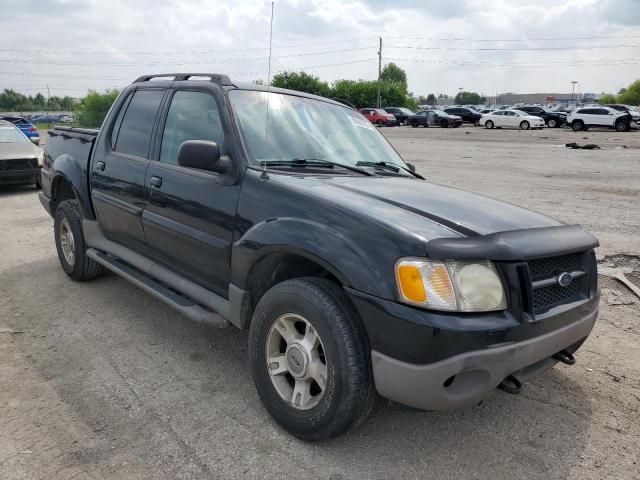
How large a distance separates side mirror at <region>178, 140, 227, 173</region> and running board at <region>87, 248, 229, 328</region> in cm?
92

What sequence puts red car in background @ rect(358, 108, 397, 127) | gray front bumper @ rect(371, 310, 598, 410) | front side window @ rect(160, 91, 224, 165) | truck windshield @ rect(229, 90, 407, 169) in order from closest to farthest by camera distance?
gray front bumper @ rect(371, 310, 598, 410), truck windshield @ rect(229, 90, 407, 169), front side window @ rect(160, 91, 224, 165), red car in background @ rect(358, 108, 397, 127)

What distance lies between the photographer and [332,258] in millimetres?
2543

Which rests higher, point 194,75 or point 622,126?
point 622,126

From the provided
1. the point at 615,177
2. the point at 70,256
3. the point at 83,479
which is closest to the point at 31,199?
the point at 70,256

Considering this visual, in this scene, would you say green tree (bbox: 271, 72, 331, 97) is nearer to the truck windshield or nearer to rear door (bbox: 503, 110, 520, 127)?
rear door (bbox: 503, 110, 520, 127)

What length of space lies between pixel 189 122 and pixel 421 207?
74.0 inches

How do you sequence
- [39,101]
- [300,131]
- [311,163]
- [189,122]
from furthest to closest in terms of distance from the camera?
[39,101]
[189,122]
[300,131]
[311,163]

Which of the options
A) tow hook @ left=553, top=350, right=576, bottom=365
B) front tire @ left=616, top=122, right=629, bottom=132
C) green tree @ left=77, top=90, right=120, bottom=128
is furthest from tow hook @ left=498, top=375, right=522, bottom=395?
green tree @ left=77, top=90, right=120, bottom=128

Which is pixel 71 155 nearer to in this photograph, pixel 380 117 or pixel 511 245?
pixel 511 245

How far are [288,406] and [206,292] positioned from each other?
1.00m

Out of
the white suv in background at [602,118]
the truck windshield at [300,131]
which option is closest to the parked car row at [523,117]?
the white suv in background at [602,118]

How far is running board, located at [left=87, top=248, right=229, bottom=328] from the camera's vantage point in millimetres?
3336

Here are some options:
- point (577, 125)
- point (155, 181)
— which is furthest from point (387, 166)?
point (577, 125)

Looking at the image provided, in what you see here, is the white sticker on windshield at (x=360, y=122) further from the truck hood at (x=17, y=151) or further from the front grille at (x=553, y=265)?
the truck hood at (x=17, y=151)
